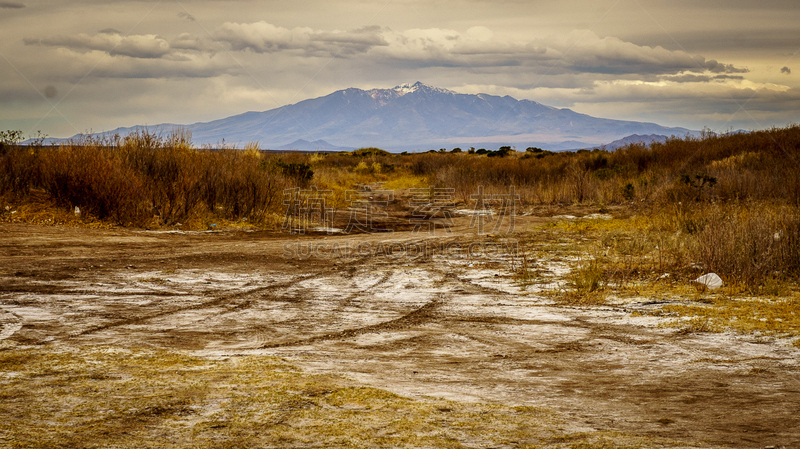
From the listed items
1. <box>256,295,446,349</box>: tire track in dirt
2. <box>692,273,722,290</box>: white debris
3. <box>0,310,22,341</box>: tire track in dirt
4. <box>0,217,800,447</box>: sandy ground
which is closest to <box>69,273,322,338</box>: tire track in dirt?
<box>0,217,800,447</box>: sandy ground

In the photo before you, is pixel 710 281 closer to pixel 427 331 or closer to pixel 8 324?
pixel 427 331

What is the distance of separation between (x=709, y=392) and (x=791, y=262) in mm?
5511

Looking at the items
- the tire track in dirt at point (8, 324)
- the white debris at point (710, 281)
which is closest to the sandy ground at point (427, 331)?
the tire track in dirt at point (8, 324)

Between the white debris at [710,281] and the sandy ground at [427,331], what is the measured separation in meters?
1.39

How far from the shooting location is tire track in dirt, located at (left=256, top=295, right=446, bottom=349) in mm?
6461

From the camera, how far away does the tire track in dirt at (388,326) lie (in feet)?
21.2

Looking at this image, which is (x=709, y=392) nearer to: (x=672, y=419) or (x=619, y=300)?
(x=672, y=419)

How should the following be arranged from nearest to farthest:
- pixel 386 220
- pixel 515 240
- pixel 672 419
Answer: pixel 672 419
pixel 515 240
pixel 386 220

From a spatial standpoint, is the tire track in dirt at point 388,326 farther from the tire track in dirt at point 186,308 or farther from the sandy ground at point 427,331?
the tire track in dirt at point 186,308

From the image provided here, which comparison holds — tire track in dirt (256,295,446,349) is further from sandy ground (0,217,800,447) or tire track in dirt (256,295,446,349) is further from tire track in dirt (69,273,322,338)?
tire track in dirt (69,273,322,338)

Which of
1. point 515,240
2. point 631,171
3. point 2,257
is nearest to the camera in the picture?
point 2,257

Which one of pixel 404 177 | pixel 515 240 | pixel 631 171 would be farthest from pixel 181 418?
pixel 404 177

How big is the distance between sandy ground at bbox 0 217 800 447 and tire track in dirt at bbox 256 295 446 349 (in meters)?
0.04

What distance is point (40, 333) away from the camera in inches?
247
